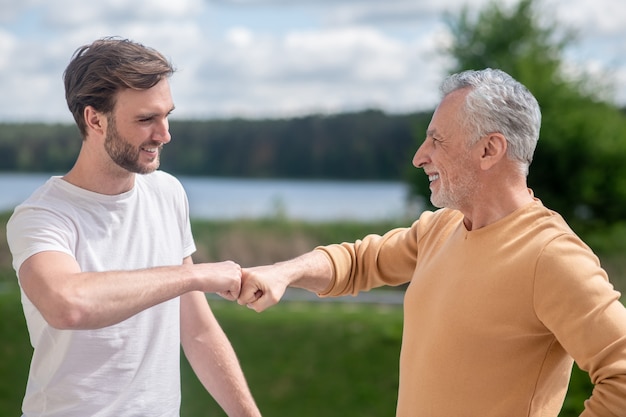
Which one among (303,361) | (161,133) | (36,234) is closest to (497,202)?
(161,133)

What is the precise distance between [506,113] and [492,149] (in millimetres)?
90

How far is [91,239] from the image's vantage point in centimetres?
222

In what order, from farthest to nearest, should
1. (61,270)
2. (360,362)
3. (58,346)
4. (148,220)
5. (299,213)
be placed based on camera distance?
(299,213)
(360,362)
(148,220)
(58,346)
(61,270)

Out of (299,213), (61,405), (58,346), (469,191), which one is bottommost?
(299,213)

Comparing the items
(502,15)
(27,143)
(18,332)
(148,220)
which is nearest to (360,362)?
(18,332)

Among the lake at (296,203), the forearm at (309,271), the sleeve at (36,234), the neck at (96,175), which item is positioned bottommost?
the lake at (296,203)

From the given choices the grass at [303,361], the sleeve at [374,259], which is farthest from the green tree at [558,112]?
the sleeve at [374,259]

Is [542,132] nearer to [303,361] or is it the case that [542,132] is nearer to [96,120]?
[303,361]

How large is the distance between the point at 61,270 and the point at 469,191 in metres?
0.96

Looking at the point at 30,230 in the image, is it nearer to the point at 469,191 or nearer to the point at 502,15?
the point at 469,191

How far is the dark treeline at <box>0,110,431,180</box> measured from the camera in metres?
15.3

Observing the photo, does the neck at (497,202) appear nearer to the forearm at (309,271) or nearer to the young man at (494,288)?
the young man at (494,288)

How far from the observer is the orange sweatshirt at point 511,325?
6.22 ft

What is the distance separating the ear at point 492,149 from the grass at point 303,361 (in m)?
5.00
